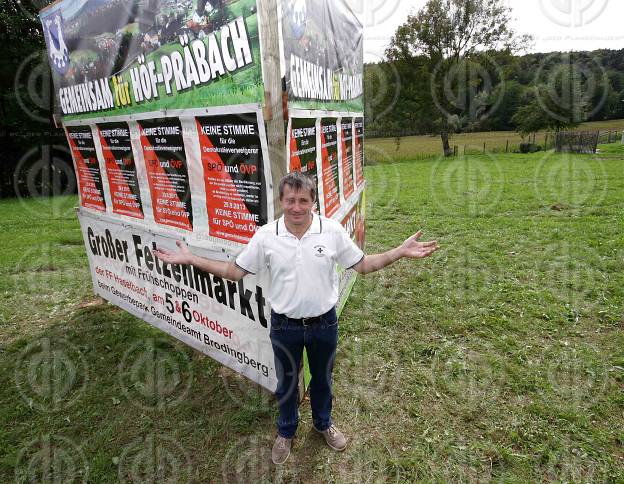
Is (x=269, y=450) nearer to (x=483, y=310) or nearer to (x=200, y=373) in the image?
(x=200, y=373)

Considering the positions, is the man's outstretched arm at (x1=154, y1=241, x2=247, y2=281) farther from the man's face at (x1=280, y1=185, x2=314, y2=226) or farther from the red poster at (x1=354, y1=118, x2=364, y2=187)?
the red poster at (x1=354, y1=118, x2=364, y2=187)

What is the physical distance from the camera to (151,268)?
436 cm

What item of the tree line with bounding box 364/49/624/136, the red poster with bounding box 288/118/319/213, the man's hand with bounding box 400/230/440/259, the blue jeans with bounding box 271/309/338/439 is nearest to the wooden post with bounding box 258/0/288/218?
the red poster with bounding box 288/118/319/213

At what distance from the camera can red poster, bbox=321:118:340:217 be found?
391 centimetres

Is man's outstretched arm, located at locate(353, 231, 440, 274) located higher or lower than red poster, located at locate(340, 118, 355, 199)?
lower

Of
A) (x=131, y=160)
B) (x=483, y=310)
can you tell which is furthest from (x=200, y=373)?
(x=483, y=310)

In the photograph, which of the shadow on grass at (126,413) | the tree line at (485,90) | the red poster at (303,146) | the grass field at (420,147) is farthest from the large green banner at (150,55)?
the tree line at (485,90)

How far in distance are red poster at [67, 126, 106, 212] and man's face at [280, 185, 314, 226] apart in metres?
3.39

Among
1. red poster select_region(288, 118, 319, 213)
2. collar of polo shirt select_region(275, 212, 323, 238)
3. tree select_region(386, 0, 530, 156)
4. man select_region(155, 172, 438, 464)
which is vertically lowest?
man select_region(155, 172, 438, 464)

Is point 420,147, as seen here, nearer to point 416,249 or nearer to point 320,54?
point 320,54

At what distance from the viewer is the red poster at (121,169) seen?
4.09 meters

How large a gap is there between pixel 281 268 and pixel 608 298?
16.8 ft

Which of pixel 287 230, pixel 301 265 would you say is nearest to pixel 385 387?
pixel 301 265

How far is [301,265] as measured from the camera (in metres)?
2.46
